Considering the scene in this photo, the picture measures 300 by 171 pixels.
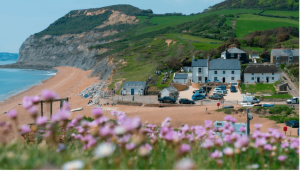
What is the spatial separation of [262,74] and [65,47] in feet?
393

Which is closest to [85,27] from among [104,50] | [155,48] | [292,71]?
[104,50]

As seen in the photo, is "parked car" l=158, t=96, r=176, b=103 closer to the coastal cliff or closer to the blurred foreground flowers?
the blurred foreground flowers

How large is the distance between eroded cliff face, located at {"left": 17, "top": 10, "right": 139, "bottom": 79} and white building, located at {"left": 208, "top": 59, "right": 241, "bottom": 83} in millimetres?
69052

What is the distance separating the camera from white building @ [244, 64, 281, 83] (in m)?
41.6

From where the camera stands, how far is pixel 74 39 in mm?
152250

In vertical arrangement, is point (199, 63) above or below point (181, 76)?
above

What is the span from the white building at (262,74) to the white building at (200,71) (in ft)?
19.6

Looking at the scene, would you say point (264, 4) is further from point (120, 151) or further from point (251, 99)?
point (120, 151)

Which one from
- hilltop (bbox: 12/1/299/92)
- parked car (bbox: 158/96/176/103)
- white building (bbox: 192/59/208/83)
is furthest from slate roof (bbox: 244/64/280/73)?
parked car (bbox: 158/96/176/103)

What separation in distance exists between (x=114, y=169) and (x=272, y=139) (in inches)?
120

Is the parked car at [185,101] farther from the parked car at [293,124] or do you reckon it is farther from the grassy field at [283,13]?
the grassy field at [283,13]

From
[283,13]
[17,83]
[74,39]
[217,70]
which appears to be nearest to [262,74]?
[217,70]

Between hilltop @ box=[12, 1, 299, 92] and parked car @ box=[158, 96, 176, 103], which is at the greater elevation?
hilltop @ box=[12, 1, 299, 92]

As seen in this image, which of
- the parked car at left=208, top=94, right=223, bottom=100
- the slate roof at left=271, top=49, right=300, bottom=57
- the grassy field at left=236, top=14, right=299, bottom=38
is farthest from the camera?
the grassy field at left=236, top=14, right=299, bottom=38
